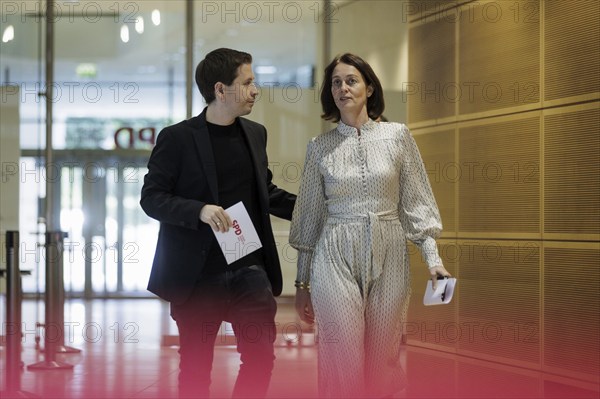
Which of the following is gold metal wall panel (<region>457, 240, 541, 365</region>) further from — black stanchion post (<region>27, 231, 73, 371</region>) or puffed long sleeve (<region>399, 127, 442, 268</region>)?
black stanchion post (<region>27, 231, 73, 371</region>)

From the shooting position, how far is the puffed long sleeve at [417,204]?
3285 millimetres

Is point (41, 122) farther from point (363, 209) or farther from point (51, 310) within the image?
point (363, 209)

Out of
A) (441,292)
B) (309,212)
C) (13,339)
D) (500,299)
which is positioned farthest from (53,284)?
(441,292)

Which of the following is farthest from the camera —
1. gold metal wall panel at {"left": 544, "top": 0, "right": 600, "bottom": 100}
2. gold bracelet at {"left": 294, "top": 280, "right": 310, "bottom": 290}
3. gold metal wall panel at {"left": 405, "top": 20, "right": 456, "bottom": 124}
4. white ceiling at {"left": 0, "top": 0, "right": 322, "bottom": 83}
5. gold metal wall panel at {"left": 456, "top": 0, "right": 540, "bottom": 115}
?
white ceiling at {"left": 0, "top": 0, "right": 322, "bottom": 83}

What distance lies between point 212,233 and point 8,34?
4131mm

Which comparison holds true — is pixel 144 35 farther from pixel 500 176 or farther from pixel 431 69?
pixel 500 176

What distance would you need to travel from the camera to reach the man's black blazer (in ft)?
10.7

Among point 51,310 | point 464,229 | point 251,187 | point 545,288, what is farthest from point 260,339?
point 51,310

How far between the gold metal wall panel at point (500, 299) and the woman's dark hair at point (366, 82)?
6.59 ft

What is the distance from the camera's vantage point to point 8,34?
6.82 m

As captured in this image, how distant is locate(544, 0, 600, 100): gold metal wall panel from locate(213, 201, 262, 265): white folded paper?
212 centimetres

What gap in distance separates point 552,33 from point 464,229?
1281mm

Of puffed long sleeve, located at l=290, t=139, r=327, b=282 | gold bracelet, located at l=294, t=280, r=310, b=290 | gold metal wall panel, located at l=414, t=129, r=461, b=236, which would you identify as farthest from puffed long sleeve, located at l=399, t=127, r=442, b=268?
gold metal wall panel, located at l=414, t=129, r=461, b=236

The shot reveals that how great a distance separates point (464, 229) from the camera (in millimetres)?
5609
